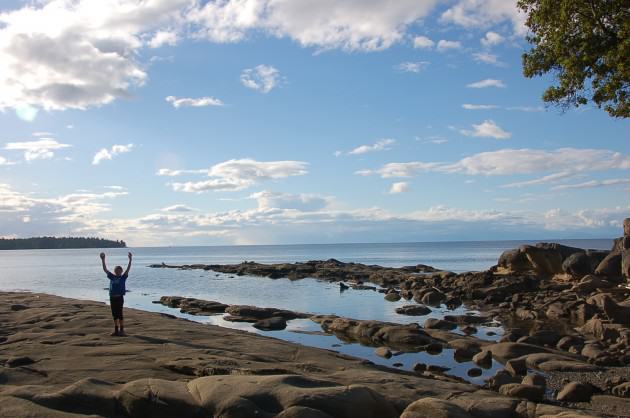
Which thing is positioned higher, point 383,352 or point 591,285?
point 591,285

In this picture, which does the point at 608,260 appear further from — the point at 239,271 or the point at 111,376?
the point at 239,271

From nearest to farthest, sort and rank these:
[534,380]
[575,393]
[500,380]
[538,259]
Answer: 1. [575,393]
2. [534,380]
3. [500,380]
4. [538,259]

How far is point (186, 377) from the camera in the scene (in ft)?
42.9

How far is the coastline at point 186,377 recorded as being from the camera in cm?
1017

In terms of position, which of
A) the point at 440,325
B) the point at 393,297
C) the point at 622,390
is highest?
the point at 622,390

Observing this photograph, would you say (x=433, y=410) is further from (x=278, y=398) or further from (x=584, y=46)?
(x=584, y=46)

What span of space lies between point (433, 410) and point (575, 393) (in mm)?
6157

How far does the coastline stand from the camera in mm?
10172

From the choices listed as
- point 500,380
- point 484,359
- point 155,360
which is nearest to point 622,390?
point 500,380

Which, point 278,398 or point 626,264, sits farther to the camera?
point 626,264

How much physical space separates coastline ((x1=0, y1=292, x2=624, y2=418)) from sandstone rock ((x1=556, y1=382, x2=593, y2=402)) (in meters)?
2.10

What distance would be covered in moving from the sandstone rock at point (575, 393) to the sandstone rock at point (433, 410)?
5.04 meters

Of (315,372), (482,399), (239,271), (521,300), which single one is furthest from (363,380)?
(239,271)

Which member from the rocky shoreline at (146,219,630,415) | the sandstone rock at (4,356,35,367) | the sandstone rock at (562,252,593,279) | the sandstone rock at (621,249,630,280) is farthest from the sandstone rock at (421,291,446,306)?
the sandstone rock at (4,356,35,367)
